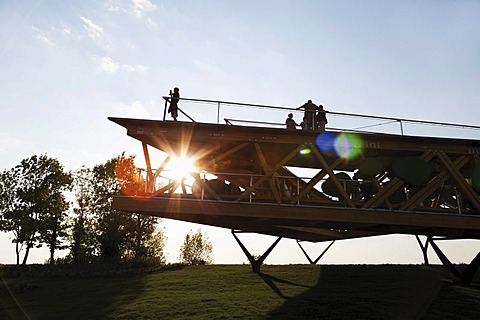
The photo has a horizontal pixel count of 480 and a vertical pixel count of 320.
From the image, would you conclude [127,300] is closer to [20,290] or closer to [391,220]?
[20,290]

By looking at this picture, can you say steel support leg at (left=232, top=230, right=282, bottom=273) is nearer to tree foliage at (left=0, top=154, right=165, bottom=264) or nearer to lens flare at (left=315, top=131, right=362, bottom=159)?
lens flare at (left=315, top=131, right=362, bottom=159)

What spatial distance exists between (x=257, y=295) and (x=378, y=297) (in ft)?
Answer: 16.5

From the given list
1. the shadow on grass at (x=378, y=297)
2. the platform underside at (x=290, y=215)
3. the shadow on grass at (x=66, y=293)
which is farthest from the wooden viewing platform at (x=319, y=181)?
the shadow on grass at (x=66, y=293)

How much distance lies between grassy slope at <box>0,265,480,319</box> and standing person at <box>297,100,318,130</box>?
7.53 meters

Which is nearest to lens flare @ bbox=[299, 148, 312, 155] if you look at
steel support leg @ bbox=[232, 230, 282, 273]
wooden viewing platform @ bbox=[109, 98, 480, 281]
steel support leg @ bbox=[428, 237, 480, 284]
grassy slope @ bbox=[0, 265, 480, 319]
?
wooden viewing platform @ bbox=[109, 98, 480, 281]

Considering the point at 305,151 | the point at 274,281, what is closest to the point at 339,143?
the point at 305,151

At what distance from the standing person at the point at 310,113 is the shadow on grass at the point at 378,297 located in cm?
753

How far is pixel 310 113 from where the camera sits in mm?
18000

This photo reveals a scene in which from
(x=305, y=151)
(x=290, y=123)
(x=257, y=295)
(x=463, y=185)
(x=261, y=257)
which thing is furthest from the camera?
(x=261, y=257)

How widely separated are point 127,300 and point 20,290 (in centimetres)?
951

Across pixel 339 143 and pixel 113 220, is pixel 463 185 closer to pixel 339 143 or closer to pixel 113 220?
pixel 339 143

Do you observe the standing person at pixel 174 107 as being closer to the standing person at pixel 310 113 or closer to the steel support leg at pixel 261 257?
the standing person at pixel 310 113

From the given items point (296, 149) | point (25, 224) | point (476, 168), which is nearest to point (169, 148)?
point (296, 149)

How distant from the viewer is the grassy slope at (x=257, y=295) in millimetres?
13688
